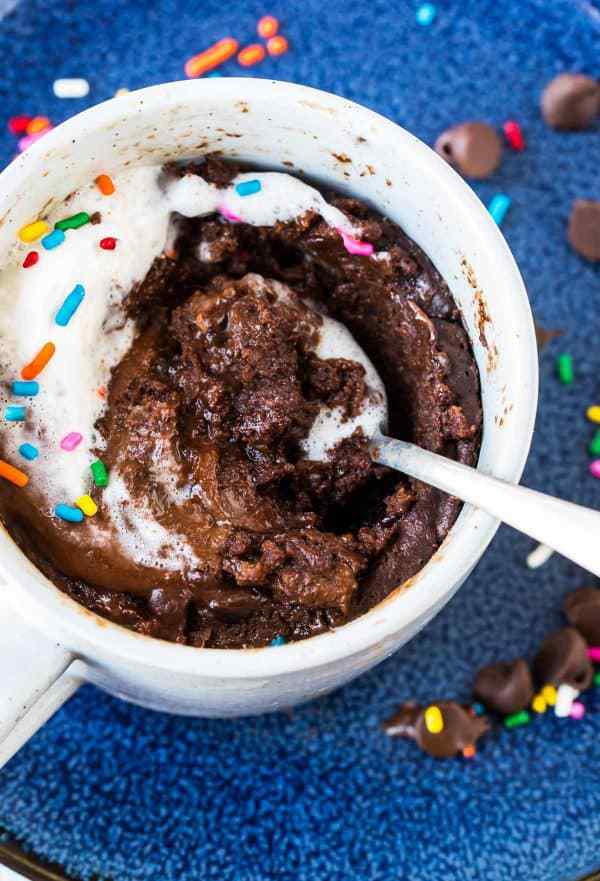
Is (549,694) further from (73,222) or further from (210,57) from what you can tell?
(210,57)

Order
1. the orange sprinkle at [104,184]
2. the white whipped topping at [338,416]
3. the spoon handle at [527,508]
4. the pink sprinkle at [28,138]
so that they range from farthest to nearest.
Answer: the pink sprinkle at [28,138] < the white whipped topping at [338,416] < the orange sprinkle at [104,184] < the spoon handle at [527,508]

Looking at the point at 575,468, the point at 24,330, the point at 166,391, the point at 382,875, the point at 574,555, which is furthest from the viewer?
the point at 575,468

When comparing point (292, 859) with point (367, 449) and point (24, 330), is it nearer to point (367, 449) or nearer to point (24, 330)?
point (367, 449)

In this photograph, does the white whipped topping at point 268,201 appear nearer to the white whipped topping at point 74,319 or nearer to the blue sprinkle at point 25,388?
the white whipped topping at point 74,319

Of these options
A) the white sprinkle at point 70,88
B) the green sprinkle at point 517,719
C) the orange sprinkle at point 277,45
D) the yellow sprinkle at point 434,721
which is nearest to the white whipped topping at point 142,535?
the yellow sprinkle at point 434,721

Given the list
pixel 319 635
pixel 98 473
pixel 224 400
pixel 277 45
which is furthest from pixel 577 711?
pixel 277 45

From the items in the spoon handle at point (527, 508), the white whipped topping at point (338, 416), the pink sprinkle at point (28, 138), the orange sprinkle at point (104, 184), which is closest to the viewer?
the spoon handle at point (527, 508)

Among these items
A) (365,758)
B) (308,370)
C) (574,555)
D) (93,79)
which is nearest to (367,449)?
(308,370)
